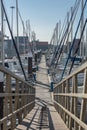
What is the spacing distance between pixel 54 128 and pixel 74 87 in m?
2.45

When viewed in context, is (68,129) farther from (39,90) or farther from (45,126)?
→ (39,90)

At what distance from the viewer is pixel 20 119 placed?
9562 millimetres

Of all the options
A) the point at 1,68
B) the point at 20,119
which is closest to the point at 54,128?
the point at 20,119

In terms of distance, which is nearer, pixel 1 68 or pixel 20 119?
pixel 1 68

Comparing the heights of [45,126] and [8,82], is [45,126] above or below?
below

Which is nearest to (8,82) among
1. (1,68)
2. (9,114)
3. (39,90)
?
(9,114)

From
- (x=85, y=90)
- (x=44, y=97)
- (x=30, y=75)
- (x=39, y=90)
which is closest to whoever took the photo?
(x=85, y=90)

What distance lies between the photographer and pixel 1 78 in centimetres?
985

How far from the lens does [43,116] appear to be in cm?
1238

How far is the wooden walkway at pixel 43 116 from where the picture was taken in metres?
9.07

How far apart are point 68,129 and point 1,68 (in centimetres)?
322

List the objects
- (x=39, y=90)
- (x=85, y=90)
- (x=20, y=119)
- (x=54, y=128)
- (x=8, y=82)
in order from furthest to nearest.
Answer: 1. (x=39, y=90)
2. (x=20, y=119)
3. (x=54, y=128)
4. (x=8, y=82)
5. (x=85, y=90)

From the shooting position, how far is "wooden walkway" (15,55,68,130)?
907cm

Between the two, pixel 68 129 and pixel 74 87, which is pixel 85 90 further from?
pixel 68 129
